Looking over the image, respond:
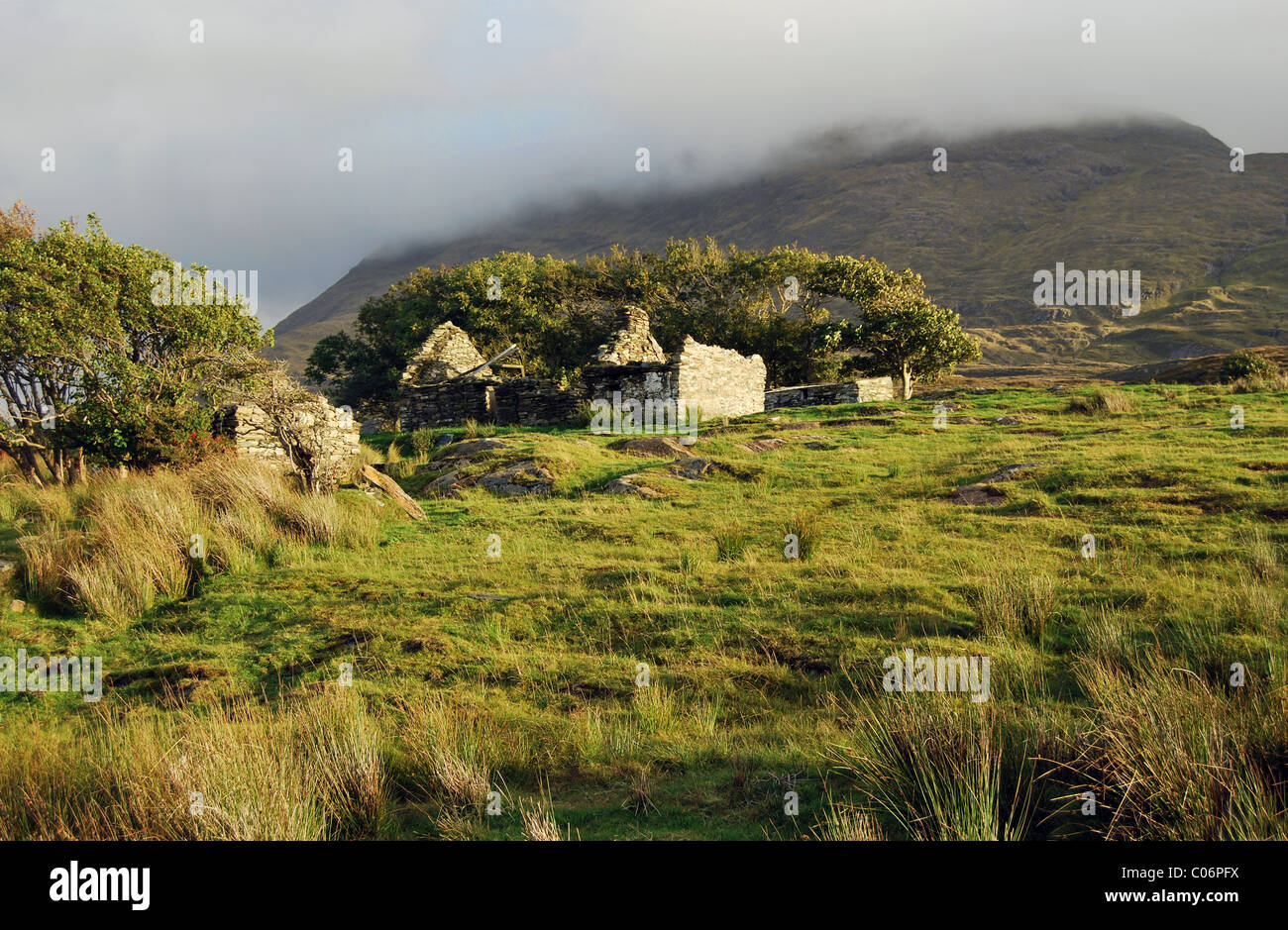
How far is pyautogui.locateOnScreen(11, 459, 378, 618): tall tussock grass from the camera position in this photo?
9.41m

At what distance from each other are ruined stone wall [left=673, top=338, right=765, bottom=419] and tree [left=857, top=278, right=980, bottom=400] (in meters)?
9.11

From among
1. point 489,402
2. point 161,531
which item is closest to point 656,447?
point 161,531

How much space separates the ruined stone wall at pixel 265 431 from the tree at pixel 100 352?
0.59 m

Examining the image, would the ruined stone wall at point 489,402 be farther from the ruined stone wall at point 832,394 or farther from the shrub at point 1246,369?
the shrub at point 1246,369

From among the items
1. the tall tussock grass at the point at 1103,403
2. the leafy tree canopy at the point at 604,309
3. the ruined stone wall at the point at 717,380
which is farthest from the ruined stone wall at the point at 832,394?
the leafy tree canopy at the point at 604,309

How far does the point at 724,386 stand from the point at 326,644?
24.0 m

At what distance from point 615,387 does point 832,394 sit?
9.47 meters

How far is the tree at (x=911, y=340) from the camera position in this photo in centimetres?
3728

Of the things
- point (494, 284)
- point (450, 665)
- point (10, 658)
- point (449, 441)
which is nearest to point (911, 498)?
point (450, 665)

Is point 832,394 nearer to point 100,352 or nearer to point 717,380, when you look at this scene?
point 717,380

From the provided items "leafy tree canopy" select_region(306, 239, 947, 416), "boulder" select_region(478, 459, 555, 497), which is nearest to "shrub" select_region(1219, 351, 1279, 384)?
"leafy tree canopy" select_region(306, 239, 947, 416)

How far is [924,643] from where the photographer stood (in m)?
6.75

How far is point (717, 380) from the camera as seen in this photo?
29625 millimetres

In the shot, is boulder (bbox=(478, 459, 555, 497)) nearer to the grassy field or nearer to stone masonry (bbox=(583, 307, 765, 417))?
the grassy field
